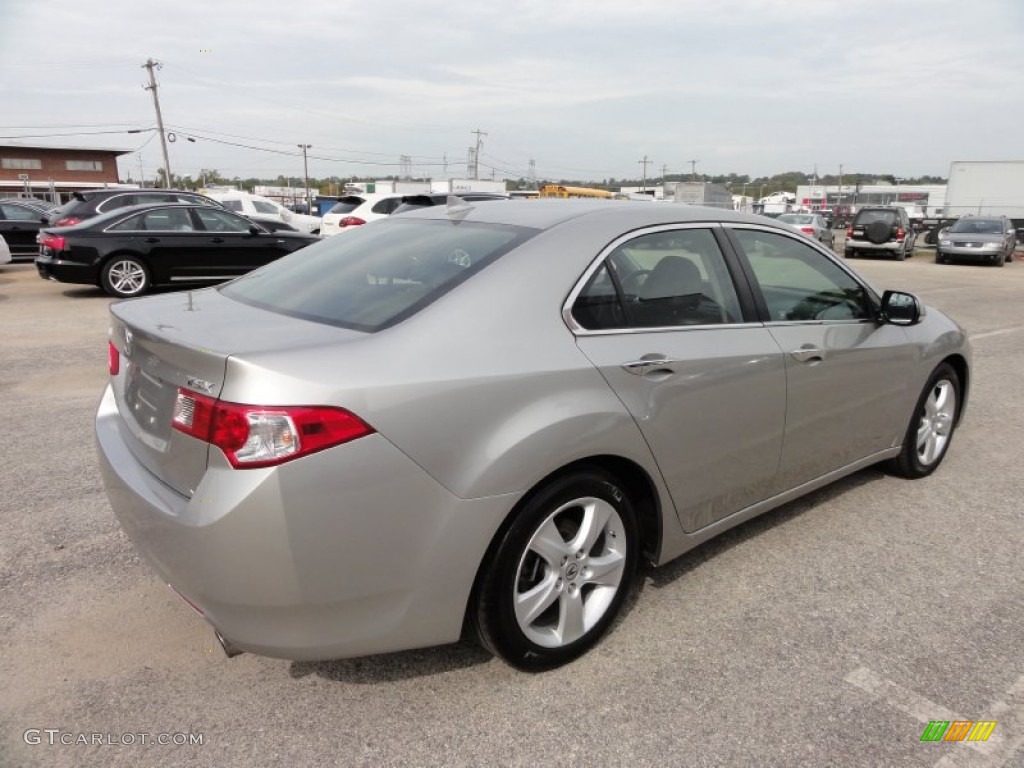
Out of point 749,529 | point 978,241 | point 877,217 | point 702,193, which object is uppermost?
point 702,193

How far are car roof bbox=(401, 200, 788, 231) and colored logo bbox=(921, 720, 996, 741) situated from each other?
199cm

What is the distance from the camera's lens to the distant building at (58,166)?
62062 mm

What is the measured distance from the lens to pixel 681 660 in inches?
103

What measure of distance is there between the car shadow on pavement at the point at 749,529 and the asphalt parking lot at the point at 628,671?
0.6 inches

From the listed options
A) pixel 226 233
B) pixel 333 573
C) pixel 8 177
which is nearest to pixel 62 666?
pixel 333 573

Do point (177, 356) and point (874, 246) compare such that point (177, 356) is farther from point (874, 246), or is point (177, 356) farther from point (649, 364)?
point (874, 246)

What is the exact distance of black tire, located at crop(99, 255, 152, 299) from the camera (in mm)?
10617

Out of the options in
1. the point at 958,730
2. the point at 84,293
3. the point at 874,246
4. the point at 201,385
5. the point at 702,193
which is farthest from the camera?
the point at 702,193

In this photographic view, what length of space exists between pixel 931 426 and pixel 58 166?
75720 mm

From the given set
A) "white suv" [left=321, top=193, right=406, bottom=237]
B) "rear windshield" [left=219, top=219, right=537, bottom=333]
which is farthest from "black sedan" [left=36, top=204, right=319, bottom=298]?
"rear windshield" [left=219, top=219, right=537, bottom=333]

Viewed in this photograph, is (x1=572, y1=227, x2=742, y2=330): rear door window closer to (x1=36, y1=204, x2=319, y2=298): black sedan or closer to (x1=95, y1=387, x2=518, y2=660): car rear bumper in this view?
(x1=95, y1=387, x2=518, y2=660): car rear bumper

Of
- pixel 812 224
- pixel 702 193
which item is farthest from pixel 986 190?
pixel 812 224

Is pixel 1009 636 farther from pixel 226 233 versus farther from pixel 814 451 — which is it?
pixel 226 233

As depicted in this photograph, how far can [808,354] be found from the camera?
10.6 ft
